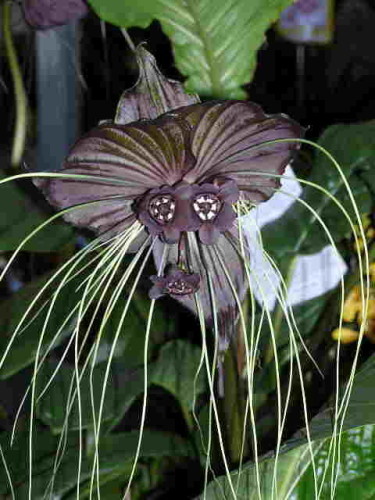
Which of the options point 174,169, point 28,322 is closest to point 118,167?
point 174,169

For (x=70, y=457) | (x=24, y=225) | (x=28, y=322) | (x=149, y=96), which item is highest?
(x=149, y=96)

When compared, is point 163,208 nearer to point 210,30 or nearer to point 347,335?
point 210,30

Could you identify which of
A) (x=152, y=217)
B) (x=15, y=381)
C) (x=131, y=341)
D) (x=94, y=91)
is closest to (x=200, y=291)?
(x=152, y=217)

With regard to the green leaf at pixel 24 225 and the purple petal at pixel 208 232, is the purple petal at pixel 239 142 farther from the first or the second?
the green leaf at pixel 24 225

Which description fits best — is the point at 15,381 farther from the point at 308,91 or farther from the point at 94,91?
the point at 308,91

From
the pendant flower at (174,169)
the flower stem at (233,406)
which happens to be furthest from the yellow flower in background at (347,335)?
the pendant flower at (174,169)
